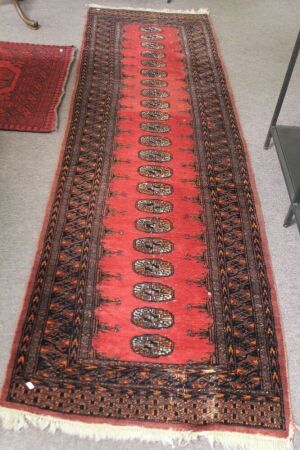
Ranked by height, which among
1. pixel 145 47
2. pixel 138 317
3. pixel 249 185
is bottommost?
pixel 138 317

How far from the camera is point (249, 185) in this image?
6.70 feet

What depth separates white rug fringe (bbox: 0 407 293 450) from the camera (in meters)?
1.27

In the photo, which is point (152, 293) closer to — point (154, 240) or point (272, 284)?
point (154, 240)

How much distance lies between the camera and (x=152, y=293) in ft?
5.24

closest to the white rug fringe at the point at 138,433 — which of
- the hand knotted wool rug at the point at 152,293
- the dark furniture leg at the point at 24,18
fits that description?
the hand knotted wool rug at the point at 152,293

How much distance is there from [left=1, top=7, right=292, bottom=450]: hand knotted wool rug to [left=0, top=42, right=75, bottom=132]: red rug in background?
0.48 feet

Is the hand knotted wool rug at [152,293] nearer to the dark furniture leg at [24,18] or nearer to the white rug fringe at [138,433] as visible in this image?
the white rug fringe at [138,433]

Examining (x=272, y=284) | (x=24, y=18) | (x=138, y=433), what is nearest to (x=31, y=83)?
(x=24, y=18)

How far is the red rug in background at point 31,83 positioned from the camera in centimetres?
230

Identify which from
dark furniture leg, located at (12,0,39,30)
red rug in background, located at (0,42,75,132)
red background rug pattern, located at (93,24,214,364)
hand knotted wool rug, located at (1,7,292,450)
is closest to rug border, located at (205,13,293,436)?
hand knotted wool rug, located at (1,7,292,450)

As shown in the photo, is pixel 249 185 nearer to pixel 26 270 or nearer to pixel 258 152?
pixel 258 152

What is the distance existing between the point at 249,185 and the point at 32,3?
2373mm

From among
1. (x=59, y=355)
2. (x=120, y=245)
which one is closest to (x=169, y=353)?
(x=59, y=355)

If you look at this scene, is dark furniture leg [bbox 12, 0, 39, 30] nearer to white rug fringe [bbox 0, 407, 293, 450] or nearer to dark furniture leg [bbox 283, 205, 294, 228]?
dark furniture leg [bbox 283, 205, 294, 228]
